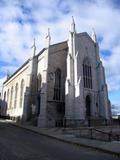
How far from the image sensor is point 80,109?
28078 mm

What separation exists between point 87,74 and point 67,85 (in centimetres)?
602

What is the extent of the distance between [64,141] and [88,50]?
23685 mm

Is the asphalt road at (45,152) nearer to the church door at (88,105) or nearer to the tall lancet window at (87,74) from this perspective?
the church door at (88,105)

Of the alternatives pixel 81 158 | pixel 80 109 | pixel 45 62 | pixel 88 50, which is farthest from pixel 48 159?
pixel 88 50

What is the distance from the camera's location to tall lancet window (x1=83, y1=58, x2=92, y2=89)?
32406 millimetres

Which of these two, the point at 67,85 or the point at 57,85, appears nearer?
the point at 67,85

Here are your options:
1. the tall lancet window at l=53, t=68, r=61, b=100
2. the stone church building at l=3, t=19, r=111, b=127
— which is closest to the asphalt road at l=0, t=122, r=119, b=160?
the stone church building at l=3, t=19, r=111, b=127

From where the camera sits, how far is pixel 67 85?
2892cm

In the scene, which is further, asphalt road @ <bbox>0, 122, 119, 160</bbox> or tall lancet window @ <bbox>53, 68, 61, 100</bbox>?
tall lancet window @ <bbox>53, 68, 61, 100</bbox>

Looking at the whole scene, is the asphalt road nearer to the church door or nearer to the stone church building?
the stone church building

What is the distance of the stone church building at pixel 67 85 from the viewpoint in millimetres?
28375

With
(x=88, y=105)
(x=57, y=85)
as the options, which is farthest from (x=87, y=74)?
(x=57, y=85)

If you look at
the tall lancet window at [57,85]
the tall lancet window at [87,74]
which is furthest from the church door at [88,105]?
the tall lancet window at [57,85]

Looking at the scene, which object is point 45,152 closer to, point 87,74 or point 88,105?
point 88,105
